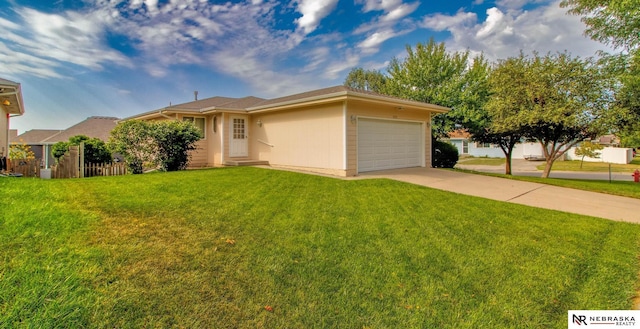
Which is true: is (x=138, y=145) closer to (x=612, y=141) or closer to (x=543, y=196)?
(x=543, y=196)

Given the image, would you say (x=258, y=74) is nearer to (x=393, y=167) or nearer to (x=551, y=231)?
(x=393, y=167)

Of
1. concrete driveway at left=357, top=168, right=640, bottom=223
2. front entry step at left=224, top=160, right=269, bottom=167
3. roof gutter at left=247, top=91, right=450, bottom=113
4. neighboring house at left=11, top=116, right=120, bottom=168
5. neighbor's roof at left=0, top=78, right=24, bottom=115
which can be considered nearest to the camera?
concrete driveway at left=357, top=168, right=640, bottom=223

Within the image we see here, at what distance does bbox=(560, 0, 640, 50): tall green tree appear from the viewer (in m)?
10.3

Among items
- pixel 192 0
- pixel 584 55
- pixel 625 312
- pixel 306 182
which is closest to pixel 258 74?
pixel 192 0

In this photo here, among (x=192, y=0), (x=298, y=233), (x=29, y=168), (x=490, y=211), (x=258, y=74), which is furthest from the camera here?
(x=258, y=74)

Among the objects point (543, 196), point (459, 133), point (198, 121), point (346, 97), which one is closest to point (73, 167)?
point (198, 121)

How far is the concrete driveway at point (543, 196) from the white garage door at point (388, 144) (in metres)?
1.15

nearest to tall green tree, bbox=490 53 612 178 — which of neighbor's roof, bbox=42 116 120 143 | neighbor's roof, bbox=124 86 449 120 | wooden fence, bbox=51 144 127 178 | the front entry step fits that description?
neighbor's roof, bbox=124 86 449 120

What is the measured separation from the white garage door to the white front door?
588 cm

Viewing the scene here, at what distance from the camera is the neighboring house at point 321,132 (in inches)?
398

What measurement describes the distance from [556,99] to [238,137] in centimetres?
1365

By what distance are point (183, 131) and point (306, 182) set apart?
6307 mm

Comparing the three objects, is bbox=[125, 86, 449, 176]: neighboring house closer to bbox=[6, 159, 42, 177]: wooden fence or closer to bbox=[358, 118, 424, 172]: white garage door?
bbox=[358, 118, 424, 172]: white garage door

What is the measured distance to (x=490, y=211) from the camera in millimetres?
5891
